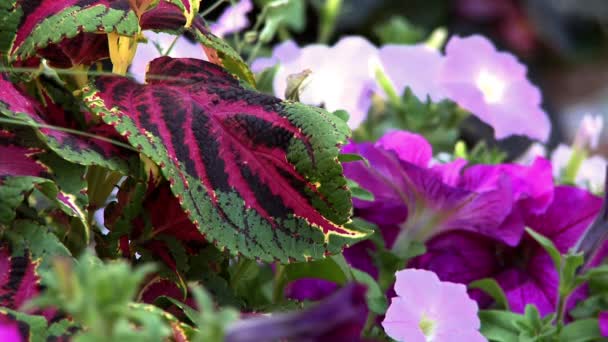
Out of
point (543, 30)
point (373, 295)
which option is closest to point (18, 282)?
point (373, 295)

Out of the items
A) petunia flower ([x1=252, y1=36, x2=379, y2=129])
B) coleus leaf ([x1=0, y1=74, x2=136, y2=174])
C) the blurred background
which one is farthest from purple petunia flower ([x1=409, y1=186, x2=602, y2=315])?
the blurred background

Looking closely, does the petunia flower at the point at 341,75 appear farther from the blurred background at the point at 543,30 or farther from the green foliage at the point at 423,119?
the blurred background at the point at 543,30

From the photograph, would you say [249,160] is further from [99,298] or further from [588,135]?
[588,135]

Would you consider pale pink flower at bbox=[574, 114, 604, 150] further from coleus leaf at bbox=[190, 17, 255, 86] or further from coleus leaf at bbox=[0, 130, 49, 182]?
coleus leaf at bbox=[0, 130, 49, 182]

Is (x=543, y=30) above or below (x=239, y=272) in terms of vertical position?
below

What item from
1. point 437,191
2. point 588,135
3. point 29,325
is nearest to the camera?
point 29,325

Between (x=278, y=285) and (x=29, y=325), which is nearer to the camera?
(x=29, y=325)

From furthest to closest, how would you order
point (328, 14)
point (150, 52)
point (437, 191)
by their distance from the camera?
point (328, 14) → point (150, 52) → point (437, 191)
